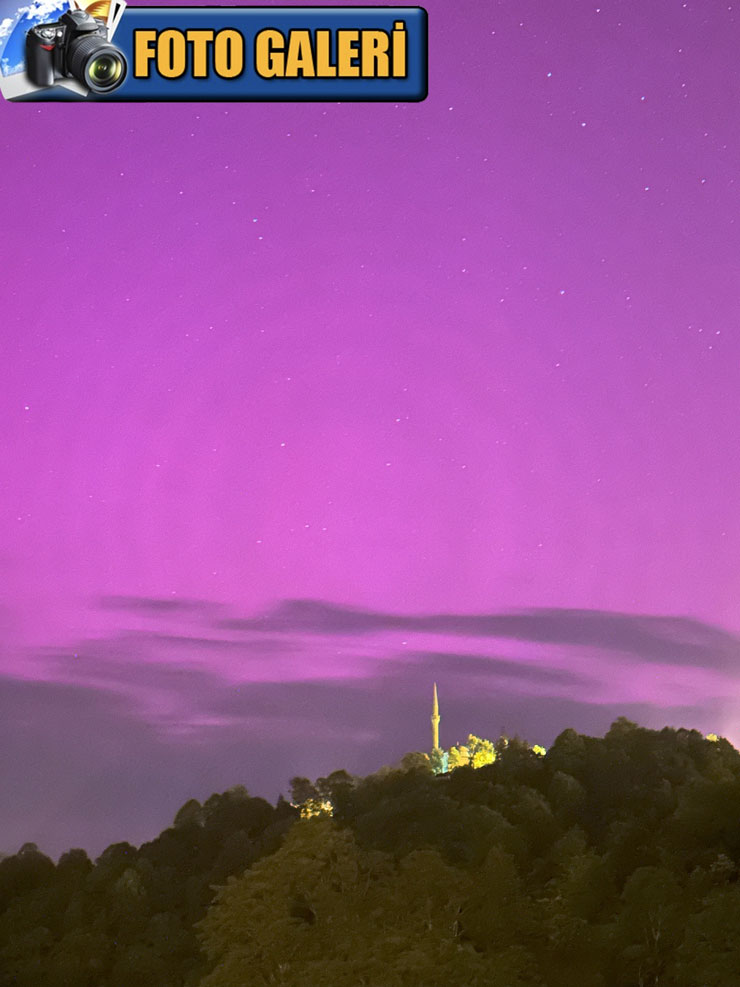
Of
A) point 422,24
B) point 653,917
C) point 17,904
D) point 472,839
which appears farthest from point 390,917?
point 422,24

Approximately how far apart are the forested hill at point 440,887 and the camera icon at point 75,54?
35055 millimetres

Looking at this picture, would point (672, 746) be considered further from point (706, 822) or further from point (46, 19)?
point (46, 19)

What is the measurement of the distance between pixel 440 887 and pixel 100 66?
4009 cm

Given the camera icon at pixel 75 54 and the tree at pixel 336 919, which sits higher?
the camera icon at pixel 75 54

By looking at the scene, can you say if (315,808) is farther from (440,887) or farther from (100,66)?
(100,66)

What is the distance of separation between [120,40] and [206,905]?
44.9m

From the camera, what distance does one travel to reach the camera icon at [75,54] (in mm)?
23625

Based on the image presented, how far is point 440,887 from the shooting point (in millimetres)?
55750

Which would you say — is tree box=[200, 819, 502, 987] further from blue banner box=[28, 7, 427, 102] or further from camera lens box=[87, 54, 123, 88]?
camera lens box=[87, 54, 123, 88]

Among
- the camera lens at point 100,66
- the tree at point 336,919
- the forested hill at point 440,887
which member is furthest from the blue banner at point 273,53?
the tree at point 336,919

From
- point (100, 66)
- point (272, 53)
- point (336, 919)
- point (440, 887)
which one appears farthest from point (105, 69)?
point (336, 919)

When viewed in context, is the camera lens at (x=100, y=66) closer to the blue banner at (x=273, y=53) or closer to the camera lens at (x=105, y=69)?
the camera lens at (x=105, y=69)

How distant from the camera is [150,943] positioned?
6350 cm

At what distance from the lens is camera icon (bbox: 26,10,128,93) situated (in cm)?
2362
